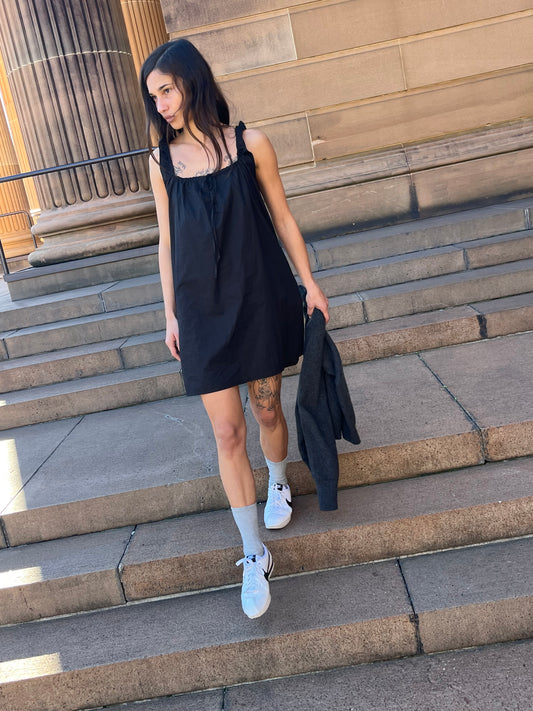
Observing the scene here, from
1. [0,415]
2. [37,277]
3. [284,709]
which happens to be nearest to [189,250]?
[284,709]

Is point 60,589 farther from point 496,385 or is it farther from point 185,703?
point 496,385

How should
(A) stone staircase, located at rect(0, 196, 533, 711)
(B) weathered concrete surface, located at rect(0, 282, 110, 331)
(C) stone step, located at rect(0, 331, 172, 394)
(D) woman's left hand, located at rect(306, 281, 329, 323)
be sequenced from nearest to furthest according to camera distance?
(A) stone staircase, located at rect(0, 196, 533, 711)
(D) woman's left hand, located at rect(306, 281, 329, 323)
(C) stone step, located at rect(0, 331, 172, 394)
(B) weathered concrete surface, located at rect(0, 282, 110, 331)

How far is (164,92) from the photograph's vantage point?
2.28 m

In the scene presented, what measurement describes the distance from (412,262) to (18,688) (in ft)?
13.0

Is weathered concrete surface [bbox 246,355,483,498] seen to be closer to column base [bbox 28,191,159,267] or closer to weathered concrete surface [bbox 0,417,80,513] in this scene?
weathered concrete surface [bbox 0,417,80,513]

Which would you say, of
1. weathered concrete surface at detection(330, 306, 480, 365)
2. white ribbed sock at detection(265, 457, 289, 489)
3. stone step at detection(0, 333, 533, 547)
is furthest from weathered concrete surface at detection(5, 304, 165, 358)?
white ribbed sock at detection(265, 457, 289, 489)

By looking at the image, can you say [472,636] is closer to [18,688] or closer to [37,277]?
[18,688]

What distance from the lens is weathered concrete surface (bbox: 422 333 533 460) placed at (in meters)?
3.12

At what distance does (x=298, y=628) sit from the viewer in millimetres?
2480

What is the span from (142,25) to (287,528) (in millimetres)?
10706

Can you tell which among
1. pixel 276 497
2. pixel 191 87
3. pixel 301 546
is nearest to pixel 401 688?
pixel 301 546

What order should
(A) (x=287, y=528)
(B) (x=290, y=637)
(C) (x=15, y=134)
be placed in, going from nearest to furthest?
1. (B) (x=290, y=637)
2. (A) (x=287, y=528)
3. (C) (x=15, y=134)

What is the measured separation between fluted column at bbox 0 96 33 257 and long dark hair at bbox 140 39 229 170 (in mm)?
14383

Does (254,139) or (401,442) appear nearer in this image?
(254,139)
